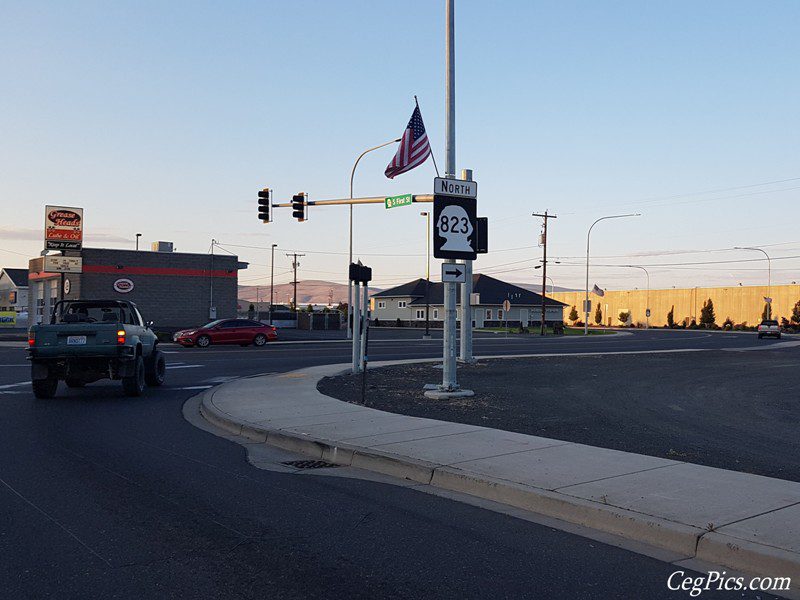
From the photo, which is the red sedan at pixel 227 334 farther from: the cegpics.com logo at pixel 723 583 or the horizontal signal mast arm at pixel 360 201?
the cegpics.com logo at pixel 723 583

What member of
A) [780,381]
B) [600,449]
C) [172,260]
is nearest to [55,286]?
[172,260]

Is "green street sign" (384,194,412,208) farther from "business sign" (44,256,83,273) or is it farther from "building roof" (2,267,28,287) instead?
"building roof" (2,267,28,287)

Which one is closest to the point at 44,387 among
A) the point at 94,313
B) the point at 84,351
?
the point at 84,351

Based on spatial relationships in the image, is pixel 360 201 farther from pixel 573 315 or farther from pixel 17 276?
pixel 573 315

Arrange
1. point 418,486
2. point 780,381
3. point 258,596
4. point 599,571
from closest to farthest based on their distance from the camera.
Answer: point 258,596, point 599,571, point 418,486, point 780,381

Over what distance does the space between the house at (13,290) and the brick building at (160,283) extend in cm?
3830

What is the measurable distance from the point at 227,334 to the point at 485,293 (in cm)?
5026

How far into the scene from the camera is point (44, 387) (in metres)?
15.6

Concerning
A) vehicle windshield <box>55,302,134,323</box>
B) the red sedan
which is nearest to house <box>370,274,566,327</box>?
the red sedan

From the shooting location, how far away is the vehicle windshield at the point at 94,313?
1583 centimetres

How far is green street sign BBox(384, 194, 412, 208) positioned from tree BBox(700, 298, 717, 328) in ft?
279

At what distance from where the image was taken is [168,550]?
583 cm

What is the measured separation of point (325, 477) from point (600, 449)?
138 inches

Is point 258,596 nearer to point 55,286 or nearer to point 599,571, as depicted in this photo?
point 599,571
